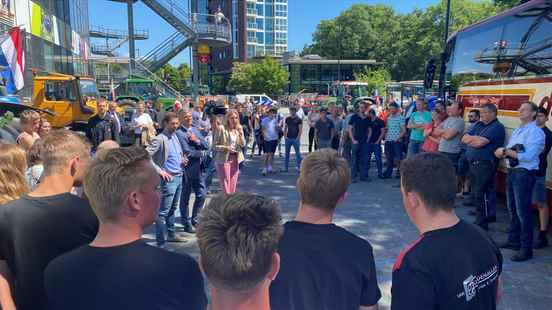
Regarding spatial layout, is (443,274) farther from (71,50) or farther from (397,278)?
(71,50)

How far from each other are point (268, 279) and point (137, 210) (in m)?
0.65

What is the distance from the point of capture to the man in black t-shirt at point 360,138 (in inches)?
383

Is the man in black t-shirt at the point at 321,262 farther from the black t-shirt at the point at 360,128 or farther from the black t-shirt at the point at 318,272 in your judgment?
the black t-shirt at the point at 360,128

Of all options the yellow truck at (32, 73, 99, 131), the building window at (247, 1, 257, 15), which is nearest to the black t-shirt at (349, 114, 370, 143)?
the yellow truck at (32, 73, 99, 131)

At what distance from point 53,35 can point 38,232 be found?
960 inches

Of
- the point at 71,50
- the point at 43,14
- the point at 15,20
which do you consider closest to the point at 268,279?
the point at 15,20

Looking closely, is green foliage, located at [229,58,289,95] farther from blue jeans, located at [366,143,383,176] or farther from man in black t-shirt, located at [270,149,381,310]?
man in black t-shirt, located at [270,149,381,310]

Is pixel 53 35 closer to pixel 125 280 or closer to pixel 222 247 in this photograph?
pixel 125 280

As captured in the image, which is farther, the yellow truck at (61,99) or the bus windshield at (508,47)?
the yellow truck at (61,99)

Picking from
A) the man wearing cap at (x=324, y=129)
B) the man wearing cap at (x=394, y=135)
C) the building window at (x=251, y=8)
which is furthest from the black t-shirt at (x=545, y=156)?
the building window at (x=251, y=8)

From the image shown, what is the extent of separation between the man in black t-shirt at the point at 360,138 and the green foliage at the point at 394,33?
55.7m

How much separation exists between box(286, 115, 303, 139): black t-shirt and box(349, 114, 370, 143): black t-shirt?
4.82 ft

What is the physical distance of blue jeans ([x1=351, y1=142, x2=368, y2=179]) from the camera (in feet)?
32.0

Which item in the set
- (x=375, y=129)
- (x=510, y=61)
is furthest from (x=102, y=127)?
(x=510, y=61)
